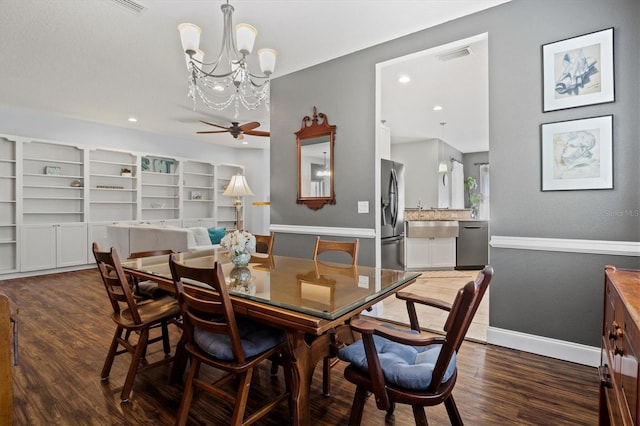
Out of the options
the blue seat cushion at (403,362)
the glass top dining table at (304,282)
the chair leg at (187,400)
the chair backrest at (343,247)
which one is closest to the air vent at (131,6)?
the glass top dining table at (304,282)

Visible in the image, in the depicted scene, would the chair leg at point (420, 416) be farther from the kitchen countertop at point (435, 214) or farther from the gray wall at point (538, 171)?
the kitchen countertop at point (435, 214)

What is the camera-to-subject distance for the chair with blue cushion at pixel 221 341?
4.48ft

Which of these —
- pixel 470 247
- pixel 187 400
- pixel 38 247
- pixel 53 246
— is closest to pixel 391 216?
pixel 470 247

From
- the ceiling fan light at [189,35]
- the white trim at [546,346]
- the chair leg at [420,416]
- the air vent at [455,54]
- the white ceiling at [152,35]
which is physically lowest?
the white trim at [546,346]

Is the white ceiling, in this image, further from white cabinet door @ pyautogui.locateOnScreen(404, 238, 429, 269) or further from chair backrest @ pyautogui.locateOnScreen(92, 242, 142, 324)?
white cabinet door @ pyautogui.locateOnScreen(404, 238, 429, 269)

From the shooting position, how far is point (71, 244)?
573 centimetres

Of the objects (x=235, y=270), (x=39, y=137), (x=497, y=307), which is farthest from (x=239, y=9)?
(x=39, y=137)

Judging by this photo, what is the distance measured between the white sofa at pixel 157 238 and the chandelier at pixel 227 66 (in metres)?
1.88

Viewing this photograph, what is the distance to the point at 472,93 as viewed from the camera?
15.0 ft

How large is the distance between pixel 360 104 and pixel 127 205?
581cm

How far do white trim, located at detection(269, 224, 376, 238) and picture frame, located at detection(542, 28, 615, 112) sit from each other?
1.82 metres

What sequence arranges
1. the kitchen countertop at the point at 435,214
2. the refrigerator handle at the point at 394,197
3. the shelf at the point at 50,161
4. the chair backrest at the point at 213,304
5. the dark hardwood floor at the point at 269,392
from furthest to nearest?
the kitchen countertop at the point at 435,214 < the shelf at the point at 50,161 < the refrigerator handle at the point at 394,197 < the dark hardwood floor at the point at 269,392 < the chair backrest at the point at 213,304

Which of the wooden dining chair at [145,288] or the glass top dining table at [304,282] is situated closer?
the glass top dining table at [304,282]

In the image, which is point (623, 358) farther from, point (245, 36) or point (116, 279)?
point (245, 36)
